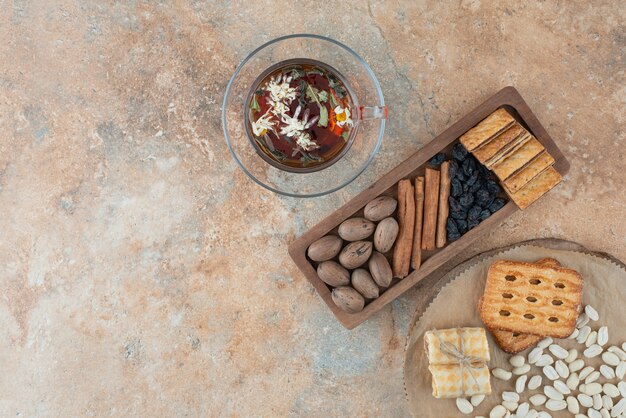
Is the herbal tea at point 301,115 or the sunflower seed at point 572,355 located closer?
the herbal tea at point 301,115

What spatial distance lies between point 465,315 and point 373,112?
745 mm

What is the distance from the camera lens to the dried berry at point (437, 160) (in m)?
1.82

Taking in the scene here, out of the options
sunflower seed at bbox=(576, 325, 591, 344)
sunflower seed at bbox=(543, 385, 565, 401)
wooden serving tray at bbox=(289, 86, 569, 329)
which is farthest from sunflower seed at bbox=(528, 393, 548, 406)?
wooden serving tray at bbox=(289, 86, 569, 329)

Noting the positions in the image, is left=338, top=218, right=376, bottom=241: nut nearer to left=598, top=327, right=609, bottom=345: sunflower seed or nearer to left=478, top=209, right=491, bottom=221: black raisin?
left=478, top=209, right=491, bottom=221: black raisin

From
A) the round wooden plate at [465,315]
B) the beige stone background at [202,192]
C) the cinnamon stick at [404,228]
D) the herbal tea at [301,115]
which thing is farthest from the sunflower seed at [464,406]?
the herbal tea at [301,115]

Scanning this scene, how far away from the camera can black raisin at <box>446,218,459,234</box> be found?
5.93ft

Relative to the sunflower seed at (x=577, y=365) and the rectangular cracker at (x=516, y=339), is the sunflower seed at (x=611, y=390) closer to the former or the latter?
the sunflower seed at (x=577, y=365)

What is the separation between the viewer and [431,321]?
5.91 ft

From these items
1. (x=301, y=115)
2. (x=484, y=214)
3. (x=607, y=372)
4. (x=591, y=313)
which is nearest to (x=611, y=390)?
(x=607, y=372)

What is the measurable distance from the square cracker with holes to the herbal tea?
2.24 feet

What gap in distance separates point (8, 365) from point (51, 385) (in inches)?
Result: 6.7

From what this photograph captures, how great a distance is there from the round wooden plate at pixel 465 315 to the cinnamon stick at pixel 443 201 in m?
0.13

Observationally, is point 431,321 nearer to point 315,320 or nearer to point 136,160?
point 315,320

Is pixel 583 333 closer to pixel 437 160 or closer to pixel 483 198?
pixel 483 198
